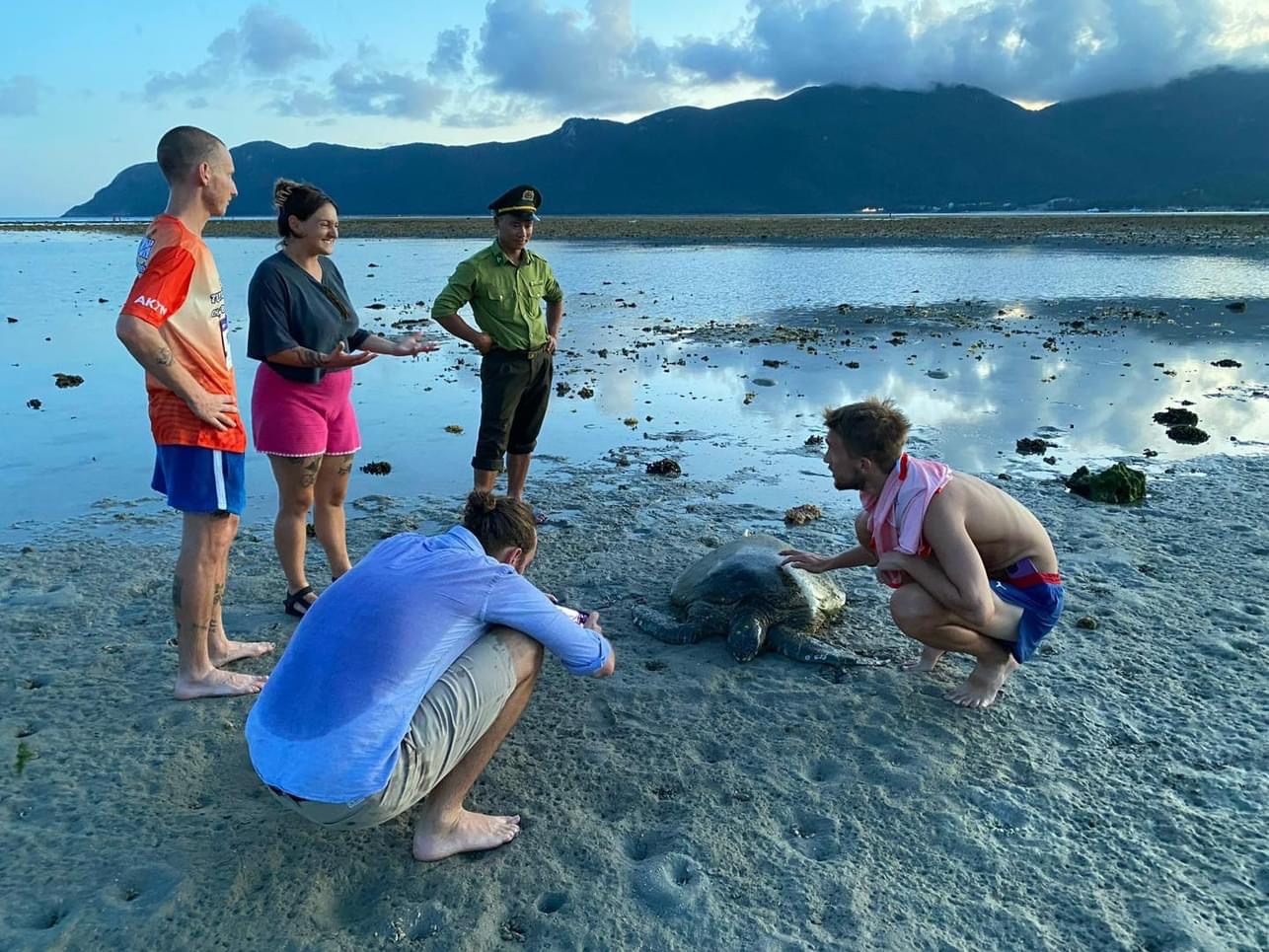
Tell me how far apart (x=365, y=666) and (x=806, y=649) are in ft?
8.53

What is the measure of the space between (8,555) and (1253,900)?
7228 millimetres

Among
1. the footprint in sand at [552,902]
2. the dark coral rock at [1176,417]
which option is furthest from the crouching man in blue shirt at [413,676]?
the dark coral rock at [1176,417]

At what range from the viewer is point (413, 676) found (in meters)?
2.69

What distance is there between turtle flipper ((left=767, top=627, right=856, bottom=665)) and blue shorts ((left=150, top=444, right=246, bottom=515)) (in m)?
2.90

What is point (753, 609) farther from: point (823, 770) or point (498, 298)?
point (498, 298)

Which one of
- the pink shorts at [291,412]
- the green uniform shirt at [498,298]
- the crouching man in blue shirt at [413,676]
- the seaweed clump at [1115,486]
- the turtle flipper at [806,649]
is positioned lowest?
the turtle flipper at [806,649]

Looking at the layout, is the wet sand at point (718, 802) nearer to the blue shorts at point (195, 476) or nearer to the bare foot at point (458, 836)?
the bare foot at point (458, 836)

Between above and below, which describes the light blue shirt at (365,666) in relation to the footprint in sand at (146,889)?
above

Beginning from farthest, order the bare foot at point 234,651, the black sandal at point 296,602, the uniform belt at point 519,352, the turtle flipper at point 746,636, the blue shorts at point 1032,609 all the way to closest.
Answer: the uniform belt at point 519,352 → the black sandal at point 296,602 → the turtle flipper at point 746,636 → the bare foot at point 234,651 → the blue shorts at point 1032,609

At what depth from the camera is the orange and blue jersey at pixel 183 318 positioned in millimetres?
3506

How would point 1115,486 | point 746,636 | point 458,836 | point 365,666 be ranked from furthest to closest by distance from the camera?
point 1115,486 → point 746,636 → point 458,836 → point 365,666

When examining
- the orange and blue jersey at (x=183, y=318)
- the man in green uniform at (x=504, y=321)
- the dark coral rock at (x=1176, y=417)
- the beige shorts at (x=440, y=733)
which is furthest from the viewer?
the dark coral rock at (x=1176, y=417)

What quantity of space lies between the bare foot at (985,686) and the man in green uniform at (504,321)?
367 centimetres

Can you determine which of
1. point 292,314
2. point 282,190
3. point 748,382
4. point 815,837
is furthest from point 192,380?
point 748,382
